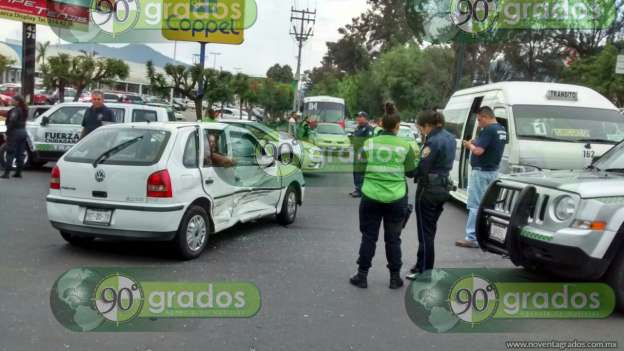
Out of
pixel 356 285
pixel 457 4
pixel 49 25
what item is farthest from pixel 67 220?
pixel 49 25

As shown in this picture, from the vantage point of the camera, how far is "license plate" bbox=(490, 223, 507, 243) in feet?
19.1

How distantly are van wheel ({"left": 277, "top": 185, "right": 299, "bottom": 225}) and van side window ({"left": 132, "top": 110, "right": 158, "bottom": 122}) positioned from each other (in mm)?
5494

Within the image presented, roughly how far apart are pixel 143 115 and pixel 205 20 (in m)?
7.46

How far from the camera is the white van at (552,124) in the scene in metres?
9.35

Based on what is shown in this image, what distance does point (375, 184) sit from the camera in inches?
231

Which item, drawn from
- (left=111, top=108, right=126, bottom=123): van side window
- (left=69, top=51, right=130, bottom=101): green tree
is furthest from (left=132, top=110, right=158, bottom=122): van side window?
(left=69, top=51, right=130, bottom=101): green tree

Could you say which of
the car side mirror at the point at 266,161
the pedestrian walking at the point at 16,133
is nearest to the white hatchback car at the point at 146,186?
the car side mirror at the point at 266,161

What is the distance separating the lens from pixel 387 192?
5.82 meters

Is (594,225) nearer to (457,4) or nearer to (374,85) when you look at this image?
(457,4)

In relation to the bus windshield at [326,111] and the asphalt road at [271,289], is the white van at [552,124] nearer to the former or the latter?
the asphalt road at [271,289]

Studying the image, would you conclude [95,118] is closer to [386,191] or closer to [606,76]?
[386,191]

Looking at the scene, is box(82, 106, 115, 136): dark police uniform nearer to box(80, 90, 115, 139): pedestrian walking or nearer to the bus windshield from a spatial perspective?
box(80, 90, 115, 139): pedestrian walking

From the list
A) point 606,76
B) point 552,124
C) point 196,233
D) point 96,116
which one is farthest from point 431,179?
point 606,76

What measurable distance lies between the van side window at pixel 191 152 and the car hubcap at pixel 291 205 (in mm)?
2408
